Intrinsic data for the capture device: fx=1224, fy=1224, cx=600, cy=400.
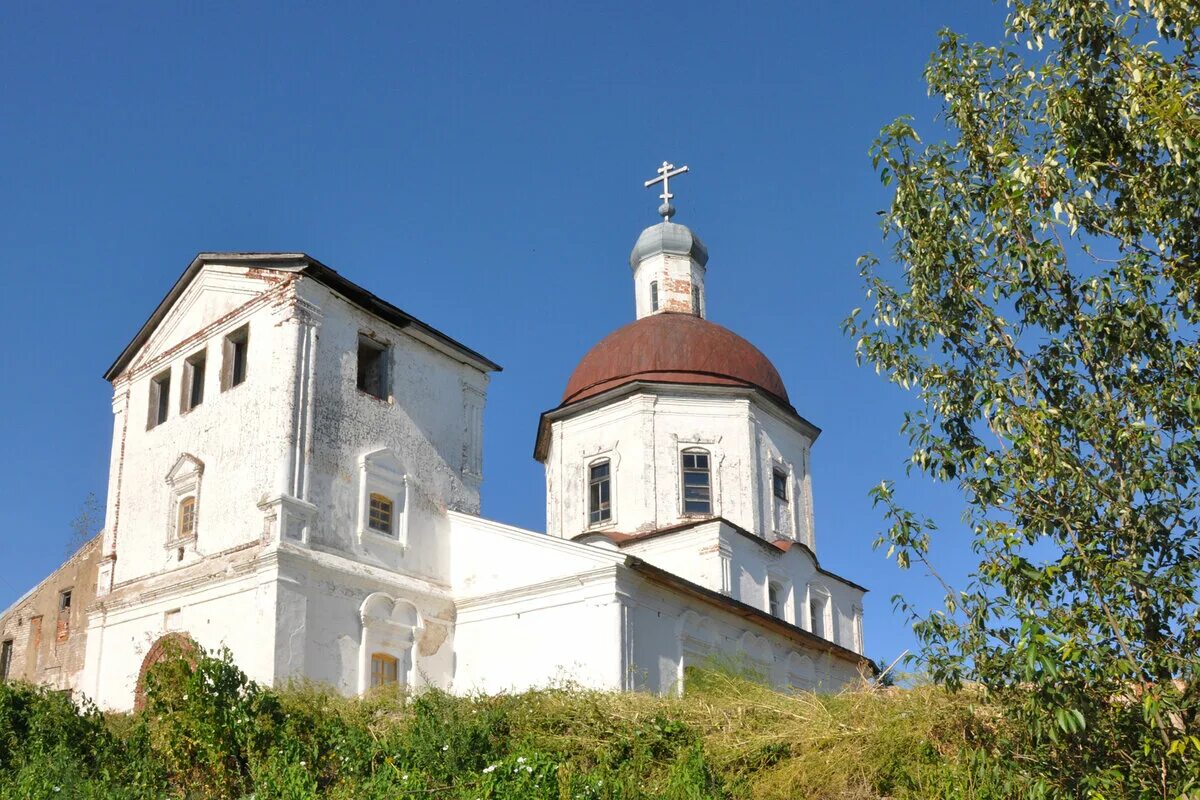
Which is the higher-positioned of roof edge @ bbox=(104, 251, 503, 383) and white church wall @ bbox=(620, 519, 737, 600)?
roof edge @ bbox=(104, 251, 503, 383)

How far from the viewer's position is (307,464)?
1880 cm

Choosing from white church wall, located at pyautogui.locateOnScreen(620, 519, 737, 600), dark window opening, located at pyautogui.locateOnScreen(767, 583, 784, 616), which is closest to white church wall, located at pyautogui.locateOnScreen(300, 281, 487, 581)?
white church wall, located at pyautogui.locateOnScreen(620, 519, 737, 600)

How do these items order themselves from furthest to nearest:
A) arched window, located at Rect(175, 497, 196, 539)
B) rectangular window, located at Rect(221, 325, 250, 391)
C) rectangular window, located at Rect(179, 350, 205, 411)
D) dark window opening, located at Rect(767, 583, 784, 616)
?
dark window opening, located at Rect(767, 583, 784, 616) < rectangular window, located at Rect(179, 350, 205, 411) < rectangular window, located at Rect(221, 325, 250, 391) < arched window, located at Rect(175, 497, 196, 539)

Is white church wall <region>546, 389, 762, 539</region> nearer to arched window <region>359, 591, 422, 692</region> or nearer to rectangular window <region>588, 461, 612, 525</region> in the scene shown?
rectangular window <region>588, 461, 612, 525</region>

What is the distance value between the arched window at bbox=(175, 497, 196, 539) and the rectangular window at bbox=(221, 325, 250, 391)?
76.7 inches

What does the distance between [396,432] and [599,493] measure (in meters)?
6.37

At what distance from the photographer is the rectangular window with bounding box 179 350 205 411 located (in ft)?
69.0

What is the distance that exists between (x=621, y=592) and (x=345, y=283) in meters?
6.82

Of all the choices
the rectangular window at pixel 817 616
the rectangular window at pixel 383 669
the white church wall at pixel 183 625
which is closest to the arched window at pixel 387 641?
the rectangular window at pixel 383 669

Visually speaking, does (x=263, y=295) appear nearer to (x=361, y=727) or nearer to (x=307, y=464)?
(x=307, y=464)

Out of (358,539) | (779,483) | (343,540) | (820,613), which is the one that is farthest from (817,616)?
(343,540)

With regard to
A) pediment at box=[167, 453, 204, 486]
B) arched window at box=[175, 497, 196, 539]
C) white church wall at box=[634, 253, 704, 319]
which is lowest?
arched window at box=[175, 497, 196, 539]

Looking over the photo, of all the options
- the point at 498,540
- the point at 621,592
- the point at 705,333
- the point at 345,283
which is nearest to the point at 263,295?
the point at 345,283

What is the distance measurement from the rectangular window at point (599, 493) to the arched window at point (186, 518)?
341 inches
